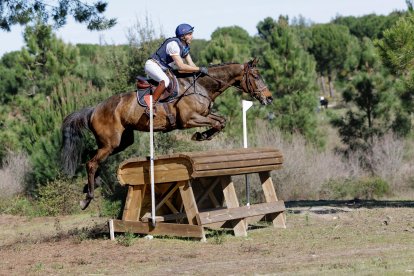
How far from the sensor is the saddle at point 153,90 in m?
13.4

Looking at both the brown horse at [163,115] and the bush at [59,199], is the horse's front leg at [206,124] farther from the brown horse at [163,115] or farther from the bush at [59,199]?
the bush at [59,199]

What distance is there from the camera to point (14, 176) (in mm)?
26750

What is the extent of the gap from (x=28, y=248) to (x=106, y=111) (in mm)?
2622

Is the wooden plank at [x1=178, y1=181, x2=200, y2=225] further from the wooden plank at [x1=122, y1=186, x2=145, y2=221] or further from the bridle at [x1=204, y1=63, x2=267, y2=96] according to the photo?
the bridle at [x1=204, y1=63, x2=267, y2=96]

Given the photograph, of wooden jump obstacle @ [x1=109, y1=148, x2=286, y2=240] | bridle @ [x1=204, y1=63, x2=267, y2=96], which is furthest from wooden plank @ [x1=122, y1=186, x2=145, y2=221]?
bridle @ [x1=204, y1=63, x2=267, y2=96]

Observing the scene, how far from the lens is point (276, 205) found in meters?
14.3

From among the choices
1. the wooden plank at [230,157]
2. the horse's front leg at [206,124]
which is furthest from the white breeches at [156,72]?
the wooden plank at [230,157]

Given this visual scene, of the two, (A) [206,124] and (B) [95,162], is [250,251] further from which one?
(B) [95,162]

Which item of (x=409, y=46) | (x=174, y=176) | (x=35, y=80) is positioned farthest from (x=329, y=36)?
(x=174, y=176)

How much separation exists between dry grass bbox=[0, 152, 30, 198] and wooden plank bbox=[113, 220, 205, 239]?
1275 centimetres

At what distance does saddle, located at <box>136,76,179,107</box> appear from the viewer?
1338 cm

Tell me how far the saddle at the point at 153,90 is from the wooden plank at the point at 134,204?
4.77 ft

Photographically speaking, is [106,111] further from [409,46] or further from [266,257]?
[409,46]

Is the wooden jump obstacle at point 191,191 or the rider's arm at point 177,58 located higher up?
the rider's arm at point 177,58
